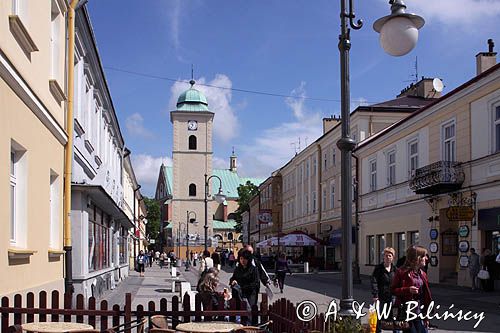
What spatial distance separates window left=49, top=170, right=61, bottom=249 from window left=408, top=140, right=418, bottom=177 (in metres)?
20.9

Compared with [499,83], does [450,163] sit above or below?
below

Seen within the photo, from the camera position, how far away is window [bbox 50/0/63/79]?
45.5 feet

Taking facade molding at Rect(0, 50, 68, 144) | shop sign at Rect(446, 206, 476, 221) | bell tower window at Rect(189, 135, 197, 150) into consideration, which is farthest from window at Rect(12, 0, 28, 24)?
bell tower window at Rect(189, 135, 197, 150)

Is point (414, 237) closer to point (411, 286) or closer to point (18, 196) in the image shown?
point (411, 286)

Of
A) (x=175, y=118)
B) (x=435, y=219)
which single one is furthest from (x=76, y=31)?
(x=175, y=118)

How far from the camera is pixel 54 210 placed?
14.1 m

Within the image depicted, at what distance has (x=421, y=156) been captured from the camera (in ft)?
101

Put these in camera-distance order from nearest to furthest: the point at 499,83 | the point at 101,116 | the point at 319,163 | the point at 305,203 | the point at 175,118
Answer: the point at 499,83
the point at 101,116
the point at 319,163
the point at 305,203
the point at 175,118

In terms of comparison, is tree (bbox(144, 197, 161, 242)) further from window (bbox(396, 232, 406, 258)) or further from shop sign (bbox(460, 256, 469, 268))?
shop sign (bbox(460, 256, 469, 268))

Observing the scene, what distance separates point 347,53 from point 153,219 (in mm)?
124768

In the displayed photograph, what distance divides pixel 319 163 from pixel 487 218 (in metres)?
→ 30.0

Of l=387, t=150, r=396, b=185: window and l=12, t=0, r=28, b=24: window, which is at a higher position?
l=12, t=0, r=28, b=24: window

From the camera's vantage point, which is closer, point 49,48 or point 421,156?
point 49,48

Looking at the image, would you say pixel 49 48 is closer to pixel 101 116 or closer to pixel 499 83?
pixel 101 116
